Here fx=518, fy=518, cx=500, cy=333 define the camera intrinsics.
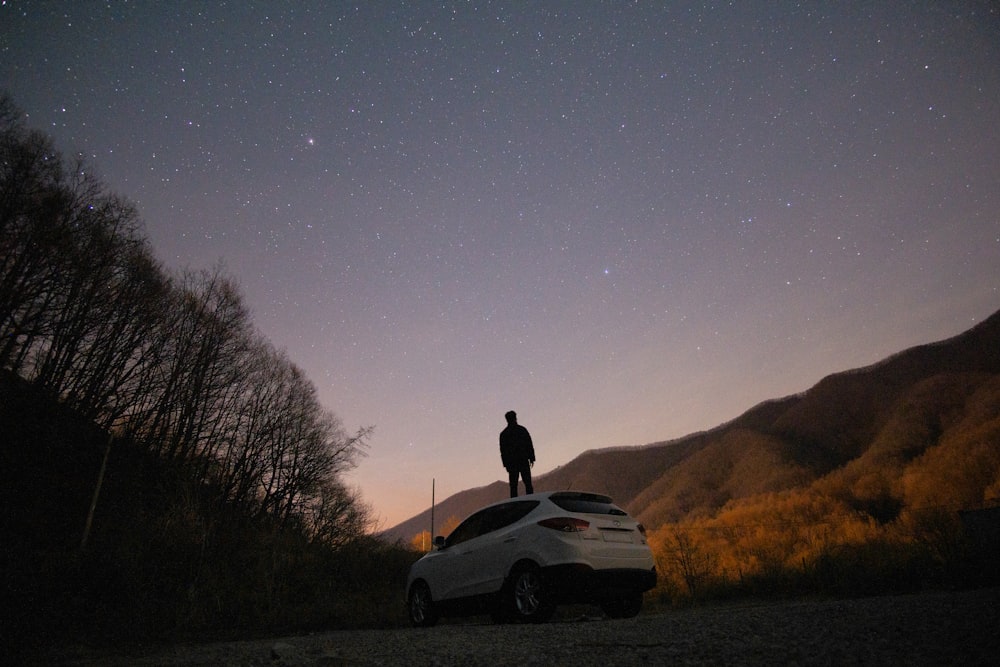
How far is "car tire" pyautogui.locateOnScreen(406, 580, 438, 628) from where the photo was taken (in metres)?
7.82

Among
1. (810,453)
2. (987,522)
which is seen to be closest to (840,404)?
(810,453)

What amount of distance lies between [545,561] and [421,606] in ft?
10.0

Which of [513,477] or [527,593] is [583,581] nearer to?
[527,593]

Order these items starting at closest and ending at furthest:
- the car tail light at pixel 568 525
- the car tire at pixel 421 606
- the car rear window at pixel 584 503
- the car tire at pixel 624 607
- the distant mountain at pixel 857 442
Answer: the car tail light at pixel 568 525
the car rear window at pixel 584 503
the car tire at pixel 624 607
the car tire at pixel 421 606
the distant mountain at pixel 857 442

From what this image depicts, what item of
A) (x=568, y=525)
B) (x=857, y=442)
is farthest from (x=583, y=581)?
(x=857, y=442)

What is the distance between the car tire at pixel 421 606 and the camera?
782 cm

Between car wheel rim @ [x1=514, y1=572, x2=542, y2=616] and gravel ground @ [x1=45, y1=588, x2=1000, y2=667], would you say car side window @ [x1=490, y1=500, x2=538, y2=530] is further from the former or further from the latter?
gravel ground @ [x1=45, y1=588, x2=1000, y2=667]

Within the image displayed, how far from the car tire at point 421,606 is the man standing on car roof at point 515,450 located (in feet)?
8.54

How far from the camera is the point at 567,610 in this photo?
387 inches

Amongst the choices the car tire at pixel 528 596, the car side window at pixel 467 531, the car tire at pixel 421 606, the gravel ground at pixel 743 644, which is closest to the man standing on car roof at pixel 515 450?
the car side window at pixel 467 531

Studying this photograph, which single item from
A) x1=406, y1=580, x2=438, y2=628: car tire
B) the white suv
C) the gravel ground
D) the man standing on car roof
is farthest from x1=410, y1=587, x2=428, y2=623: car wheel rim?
the gravel ground

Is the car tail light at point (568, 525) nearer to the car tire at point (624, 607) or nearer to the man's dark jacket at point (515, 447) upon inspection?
the car tire at point (624, 607)

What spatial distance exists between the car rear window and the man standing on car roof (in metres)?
3.37

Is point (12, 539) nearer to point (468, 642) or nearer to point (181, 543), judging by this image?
point (181, 543)
